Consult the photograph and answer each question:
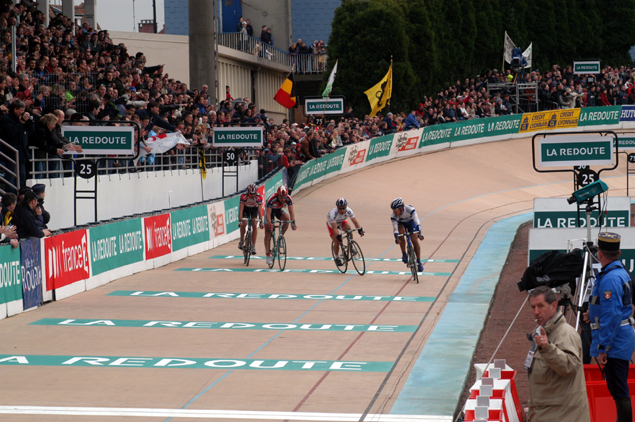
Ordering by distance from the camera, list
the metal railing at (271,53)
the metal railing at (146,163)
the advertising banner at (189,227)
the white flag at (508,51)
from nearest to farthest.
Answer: the metal railing at (146,163), the advertising banner at (189,227), the white flag at (508,51), the metal railing at (271,53)

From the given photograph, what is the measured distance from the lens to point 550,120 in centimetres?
4516

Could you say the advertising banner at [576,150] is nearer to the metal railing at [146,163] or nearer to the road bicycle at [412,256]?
the road bicycle at [412,256]

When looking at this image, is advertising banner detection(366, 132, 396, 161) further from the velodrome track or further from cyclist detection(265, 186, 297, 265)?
cyclist detection(265, 186, 297, 265)

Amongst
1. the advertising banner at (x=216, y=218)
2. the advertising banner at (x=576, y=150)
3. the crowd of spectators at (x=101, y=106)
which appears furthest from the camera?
the advertising banner at (x=216, y=218)

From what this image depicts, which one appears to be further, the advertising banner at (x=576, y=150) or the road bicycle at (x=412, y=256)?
the road bicycle at (x=412, y=256)

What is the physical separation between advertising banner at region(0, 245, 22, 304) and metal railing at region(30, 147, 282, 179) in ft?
9.57

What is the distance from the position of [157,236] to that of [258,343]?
7147 mm

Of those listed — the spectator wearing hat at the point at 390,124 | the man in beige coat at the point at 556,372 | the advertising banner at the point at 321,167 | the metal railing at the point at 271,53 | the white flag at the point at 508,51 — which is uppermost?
the metal railing at the point at 271,53

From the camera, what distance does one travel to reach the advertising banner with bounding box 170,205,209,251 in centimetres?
1806

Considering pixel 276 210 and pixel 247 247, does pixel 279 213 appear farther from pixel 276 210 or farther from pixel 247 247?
pixel 247 247

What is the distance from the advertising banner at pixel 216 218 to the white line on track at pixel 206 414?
12572mm

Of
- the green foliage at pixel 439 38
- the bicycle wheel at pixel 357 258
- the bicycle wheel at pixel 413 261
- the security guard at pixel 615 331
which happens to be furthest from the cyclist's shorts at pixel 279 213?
the green foliage at pixel 439 38

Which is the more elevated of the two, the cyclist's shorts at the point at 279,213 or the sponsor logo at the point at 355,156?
the sponsor logo at the point at 355,156

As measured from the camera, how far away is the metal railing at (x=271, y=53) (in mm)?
46250
